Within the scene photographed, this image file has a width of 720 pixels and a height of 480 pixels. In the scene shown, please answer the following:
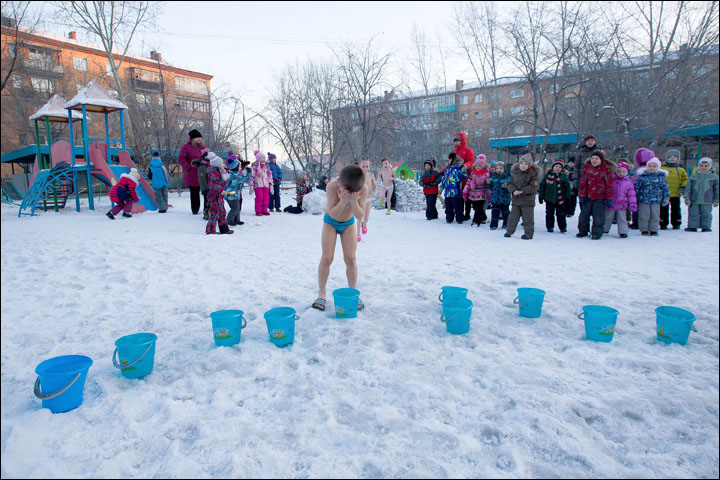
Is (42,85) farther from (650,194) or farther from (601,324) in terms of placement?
(601,324)

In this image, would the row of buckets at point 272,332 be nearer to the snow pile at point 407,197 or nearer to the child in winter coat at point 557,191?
the child in winter coat at point 557,191

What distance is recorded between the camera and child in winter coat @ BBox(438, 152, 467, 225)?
34.8ft

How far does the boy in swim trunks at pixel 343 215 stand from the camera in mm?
3666

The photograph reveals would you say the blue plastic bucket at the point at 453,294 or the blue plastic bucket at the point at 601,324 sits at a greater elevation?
the blue plastic bucket at the point at 453,294

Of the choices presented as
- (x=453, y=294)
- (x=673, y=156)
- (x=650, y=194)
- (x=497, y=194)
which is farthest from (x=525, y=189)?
(x=453, y=294)

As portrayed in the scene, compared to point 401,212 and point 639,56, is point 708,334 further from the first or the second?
point 639,56

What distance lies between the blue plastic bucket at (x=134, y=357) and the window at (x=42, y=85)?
28836 mm

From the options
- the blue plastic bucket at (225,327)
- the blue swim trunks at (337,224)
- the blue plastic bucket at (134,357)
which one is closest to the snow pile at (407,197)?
the blue swim trunks at (337,224)

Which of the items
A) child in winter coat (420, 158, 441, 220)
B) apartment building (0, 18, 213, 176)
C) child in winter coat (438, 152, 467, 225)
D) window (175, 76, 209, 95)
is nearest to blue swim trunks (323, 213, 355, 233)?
child in winter coat (438, 152, 467, 225)

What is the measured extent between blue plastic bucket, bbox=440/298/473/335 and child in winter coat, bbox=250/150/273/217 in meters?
8.93

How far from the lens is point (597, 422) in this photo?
2393 mm

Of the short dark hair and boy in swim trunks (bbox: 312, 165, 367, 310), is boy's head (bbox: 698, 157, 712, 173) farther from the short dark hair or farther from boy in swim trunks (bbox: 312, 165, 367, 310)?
the short dark hair

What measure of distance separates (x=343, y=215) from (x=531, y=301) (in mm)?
2002

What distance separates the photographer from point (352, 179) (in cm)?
365
